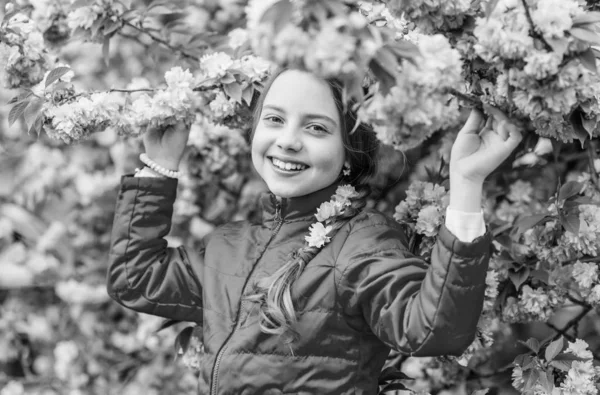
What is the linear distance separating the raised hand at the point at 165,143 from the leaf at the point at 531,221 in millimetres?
998

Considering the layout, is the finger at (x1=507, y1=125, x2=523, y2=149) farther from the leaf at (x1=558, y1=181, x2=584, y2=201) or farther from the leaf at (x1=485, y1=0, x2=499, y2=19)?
the leaf at (x1=558, y1=181, x2=584, y2=201)

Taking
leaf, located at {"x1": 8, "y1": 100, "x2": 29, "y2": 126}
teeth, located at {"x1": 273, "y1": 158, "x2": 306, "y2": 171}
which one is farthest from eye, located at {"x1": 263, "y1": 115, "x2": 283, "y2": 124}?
leaf, located at {"x1": 8, "y1": 100, "x2": 29, "y2": 126}

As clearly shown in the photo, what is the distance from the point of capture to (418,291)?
5.52ft

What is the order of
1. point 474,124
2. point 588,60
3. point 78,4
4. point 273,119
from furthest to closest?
1. point 78,4
2. point 273,119
3. point 474,124
4. point 588,60

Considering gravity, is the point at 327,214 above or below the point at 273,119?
below

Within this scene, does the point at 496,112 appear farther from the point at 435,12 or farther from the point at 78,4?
the point at 78,4

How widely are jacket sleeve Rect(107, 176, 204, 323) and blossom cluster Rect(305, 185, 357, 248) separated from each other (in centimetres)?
45

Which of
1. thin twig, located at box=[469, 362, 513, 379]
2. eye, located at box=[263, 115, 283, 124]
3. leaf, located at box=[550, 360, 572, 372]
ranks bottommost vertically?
thin twig, located at box=[469, 362, 513, 379]

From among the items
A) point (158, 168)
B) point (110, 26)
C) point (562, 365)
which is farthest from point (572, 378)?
point (110, 26)

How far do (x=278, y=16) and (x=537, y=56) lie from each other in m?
0.53

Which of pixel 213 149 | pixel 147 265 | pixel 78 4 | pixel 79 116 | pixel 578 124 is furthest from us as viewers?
pixel 213 149

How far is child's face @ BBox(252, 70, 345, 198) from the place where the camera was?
1.90 m

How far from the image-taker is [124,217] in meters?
2.24

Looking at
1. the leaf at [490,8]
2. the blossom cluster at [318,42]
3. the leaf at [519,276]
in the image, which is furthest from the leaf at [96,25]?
the leaf at [519,276]
